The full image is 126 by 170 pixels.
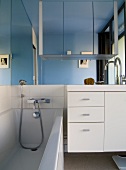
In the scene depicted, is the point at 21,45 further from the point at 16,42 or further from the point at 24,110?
the point at 24,110

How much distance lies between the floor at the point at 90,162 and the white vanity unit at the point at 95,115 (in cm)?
28

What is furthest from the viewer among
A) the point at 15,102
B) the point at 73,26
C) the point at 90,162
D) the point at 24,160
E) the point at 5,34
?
the point at 73,26

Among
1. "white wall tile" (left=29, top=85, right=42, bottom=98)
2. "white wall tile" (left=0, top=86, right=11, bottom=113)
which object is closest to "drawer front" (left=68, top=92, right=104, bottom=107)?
"white wall tile" (left=29, top=85, right=42, bottom=98)

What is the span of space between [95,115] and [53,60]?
0.98 m

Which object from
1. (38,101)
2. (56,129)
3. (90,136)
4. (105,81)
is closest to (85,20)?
(105,81)

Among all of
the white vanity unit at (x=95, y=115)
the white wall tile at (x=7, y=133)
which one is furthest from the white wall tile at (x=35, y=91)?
the white vanity unit at (x=95, y=115)

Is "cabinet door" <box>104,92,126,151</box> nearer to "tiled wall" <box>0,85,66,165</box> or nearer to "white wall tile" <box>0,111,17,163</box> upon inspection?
"tiled wall" <box>0,85,66,165</box>

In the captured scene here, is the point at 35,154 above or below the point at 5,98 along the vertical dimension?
below

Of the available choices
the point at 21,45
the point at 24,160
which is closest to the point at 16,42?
the point at 21,45

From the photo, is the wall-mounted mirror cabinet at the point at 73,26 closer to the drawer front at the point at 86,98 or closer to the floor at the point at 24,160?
the drawer front at the point at 86,98

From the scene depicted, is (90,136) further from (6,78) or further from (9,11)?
(9,11)

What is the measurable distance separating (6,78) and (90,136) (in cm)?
122

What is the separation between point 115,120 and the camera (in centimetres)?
162

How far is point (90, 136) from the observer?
1.63m
